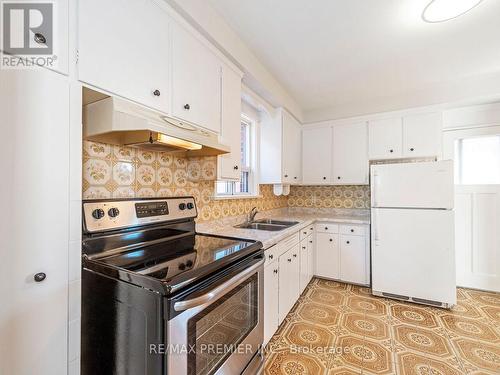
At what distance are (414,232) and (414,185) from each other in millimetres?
524

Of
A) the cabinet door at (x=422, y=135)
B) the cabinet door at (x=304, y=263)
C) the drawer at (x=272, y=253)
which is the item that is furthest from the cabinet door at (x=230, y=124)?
the cabinet door at (x=422, y=135)

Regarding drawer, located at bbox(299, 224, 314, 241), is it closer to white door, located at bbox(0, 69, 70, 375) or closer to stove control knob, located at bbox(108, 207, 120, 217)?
stove control knob, located at bbox(108, 207, 120, 217)

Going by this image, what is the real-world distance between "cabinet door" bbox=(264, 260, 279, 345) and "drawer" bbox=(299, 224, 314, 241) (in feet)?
2.50

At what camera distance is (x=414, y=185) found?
2586 mm

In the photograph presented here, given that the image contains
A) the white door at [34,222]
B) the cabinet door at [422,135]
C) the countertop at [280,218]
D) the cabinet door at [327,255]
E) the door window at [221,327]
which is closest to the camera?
the white door at [34,222]

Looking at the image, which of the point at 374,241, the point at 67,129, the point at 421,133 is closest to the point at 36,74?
the point at 67,129

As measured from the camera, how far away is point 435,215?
252cm

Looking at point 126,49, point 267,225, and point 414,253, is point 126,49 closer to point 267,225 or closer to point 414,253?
point 267,225

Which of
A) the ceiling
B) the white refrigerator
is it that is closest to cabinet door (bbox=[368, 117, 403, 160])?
the ceiling

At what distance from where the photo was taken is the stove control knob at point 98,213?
1.14 metres

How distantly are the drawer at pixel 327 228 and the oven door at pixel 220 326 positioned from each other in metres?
1.91

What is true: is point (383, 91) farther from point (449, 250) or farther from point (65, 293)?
point (65, 293)

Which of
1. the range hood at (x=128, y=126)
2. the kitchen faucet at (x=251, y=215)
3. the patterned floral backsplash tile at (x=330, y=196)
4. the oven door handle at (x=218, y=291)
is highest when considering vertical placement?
the range hood at (x=128, y=126)

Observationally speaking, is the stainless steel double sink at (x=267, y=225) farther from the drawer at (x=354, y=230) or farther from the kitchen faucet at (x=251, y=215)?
the drawer at (x=354, y=230)
